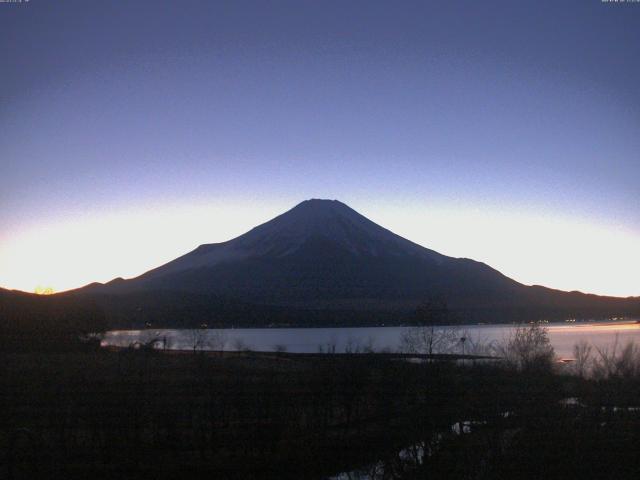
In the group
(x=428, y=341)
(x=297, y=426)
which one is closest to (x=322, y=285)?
(x=428, y=341)

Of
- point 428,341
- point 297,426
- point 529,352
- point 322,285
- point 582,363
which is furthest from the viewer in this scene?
point 322,285

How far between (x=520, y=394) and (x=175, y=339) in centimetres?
1738

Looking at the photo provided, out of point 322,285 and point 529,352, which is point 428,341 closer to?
point 529,352

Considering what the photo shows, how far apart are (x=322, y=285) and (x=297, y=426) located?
38159mm

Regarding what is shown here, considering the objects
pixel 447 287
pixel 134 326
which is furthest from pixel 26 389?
pixel 447 287

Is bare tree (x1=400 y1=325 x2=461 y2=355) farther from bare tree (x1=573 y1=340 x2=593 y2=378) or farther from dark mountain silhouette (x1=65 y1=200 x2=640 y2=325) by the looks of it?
bare tree (x1=573 y1=340 x2=593 y2=378)

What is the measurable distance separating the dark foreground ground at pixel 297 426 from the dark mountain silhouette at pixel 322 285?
33.0 feet

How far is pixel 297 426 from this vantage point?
303 inches

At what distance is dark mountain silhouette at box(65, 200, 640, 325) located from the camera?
23.8 meters

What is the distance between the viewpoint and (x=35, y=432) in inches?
247

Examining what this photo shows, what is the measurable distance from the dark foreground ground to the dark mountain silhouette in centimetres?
1005

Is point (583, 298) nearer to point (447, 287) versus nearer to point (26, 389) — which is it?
point (447, 287)

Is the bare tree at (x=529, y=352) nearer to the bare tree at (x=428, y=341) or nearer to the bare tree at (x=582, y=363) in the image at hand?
the bare tree at (x=582, y=363)

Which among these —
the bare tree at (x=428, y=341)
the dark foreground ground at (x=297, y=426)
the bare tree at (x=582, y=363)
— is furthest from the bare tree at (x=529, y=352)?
the dark foreground ground at (x=297, y=426)
